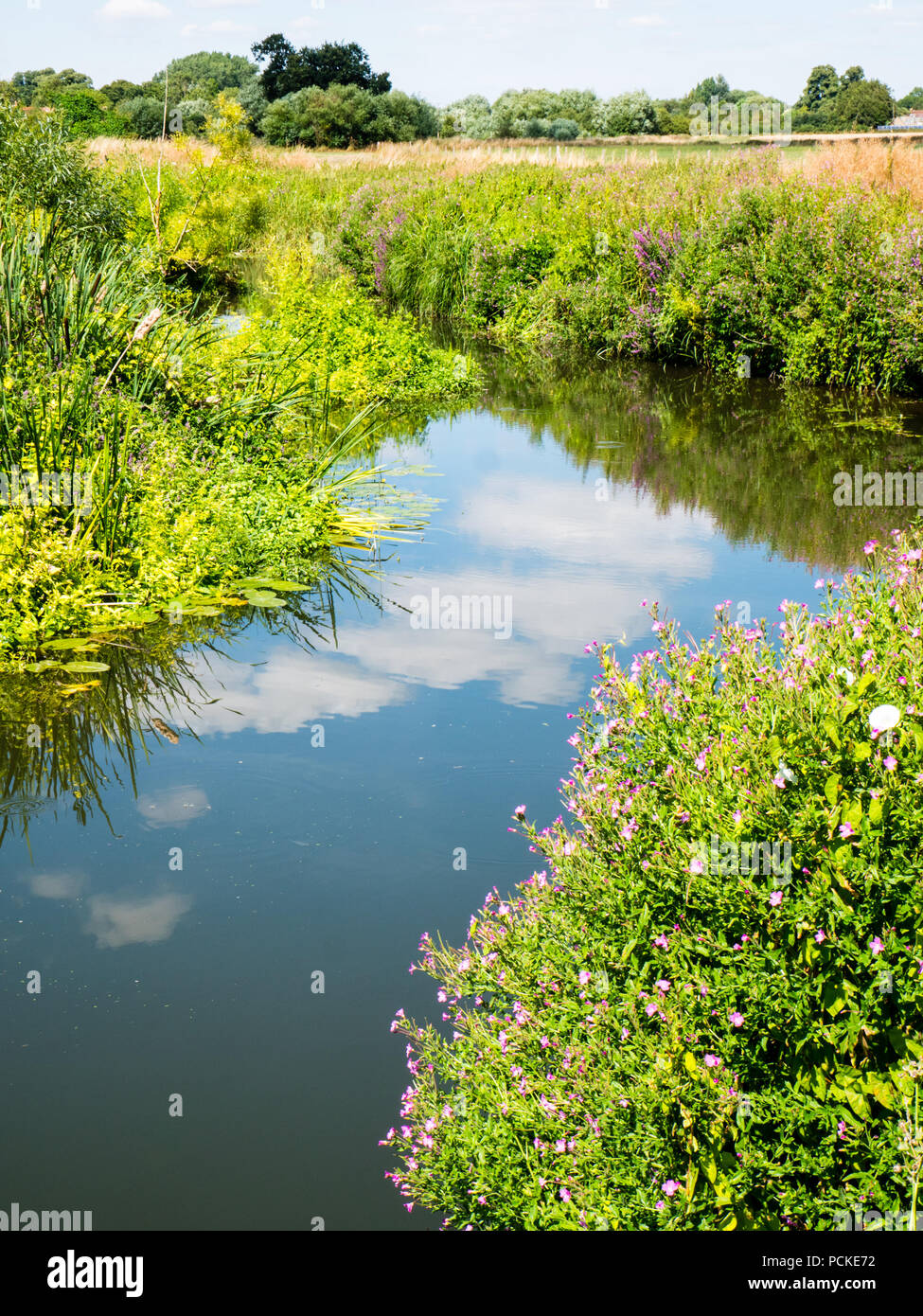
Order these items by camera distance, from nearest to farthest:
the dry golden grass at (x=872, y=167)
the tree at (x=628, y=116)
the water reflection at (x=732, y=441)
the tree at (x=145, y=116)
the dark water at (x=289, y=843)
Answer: the dark water at (x=289, y=843), the water reflection at (x=732, y=441), the dry golden grass at (x=872, y=167), the tree at (x=145, y=116), the tree at (x=628, y=116)

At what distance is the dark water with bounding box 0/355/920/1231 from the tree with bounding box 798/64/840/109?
91423mm

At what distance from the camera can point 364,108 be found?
58594 millimetres

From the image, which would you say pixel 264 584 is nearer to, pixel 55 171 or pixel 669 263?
pixel 669 263

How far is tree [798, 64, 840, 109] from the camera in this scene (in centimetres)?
8800

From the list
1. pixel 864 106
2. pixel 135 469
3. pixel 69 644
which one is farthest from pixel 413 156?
pixel 864 106

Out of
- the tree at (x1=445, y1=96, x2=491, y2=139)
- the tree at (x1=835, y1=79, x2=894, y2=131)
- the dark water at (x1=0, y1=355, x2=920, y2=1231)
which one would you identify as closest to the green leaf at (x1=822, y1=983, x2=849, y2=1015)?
the dark water at (x1=0, y1=355, x2=920, y2=1231)

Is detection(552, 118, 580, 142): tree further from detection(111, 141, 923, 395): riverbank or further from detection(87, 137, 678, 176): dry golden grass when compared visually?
detection(111, 141, 923, 395): riverbank

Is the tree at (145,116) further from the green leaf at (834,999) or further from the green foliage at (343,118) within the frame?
the green leaf at (834,999)

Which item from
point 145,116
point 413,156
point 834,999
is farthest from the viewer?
point 145,116

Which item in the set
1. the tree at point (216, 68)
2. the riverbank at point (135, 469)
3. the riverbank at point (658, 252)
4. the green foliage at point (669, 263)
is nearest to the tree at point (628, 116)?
the tree at point (216, 68)

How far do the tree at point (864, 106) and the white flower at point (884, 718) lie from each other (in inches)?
2742

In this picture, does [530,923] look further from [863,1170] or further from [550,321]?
[550,321]

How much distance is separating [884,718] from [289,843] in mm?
3015

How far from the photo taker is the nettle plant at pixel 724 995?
2.35 metres
